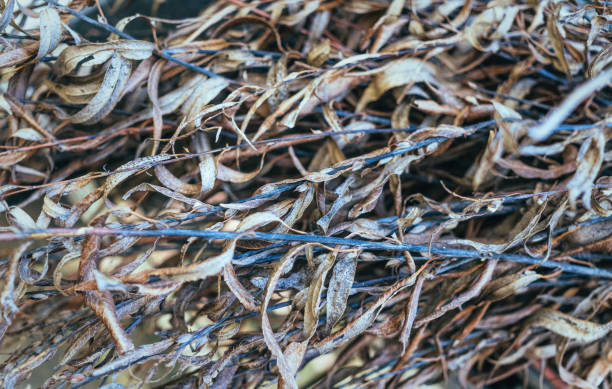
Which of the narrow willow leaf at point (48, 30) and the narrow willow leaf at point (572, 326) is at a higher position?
the narrow willow leaf at point (48, 30)

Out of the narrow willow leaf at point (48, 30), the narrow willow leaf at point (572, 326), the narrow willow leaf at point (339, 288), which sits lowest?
the narrow willow leaf at point (572, 326)

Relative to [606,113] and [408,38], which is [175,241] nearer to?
[408,38]

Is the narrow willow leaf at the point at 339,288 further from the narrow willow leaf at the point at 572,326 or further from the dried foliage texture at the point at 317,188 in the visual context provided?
the narrow willow leaf at the point at 572,326

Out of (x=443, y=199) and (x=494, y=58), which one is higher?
(x=494, y=58)

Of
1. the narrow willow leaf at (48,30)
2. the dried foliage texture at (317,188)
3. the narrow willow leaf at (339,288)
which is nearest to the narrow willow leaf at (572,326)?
the dried foliage texture at (317,188)

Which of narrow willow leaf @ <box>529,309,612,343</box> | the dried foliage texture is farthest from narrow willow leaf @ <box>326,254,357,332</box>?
narrow willow leaf @ <box>529,309,612,343</box>

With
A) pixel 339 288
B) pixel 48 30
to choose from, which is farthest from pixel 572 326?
pixel 48 30

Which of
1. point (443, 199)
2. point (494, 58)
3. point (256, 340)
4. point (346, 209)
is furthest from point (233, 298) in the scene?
point (494, 58)

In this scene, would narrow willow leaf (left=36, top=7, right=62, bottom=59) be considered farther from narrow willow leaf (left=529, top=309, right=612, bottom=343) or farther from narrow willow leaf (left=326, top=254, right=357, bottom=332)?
narrow willow leaf (left=529, top=309, right=612, bottom=343)
